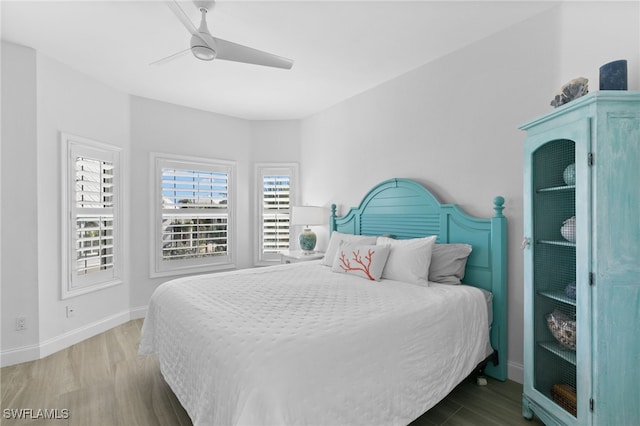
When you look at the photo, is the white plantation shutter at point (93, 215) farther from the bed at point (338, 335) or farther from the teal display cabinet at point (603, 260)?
the teal display cabinet at point (603, 260)

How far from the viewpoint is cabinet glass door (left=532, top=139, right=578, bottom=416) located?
1.67 metres

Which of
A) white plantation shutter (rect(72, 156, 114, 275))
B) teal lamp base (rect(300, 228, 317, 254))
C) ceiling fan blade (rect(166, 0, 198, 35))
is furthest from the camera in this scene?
teal lamp base (rect(300, 228, 317, 254))

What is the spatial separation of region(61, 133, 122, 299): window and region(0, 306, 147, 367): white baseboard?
383 mm

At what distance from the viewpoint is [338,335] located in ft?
4.63

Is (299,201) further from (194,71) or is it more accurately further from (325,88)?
(194,71)

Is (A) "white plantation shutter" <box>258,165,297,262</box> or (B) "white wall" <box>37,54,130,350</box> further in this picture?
(A) "white plantation shutter" <box>258,165,297,262</box>

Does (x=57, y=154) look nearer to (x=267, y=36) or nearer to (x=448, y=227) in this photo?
(x=267, y=36)

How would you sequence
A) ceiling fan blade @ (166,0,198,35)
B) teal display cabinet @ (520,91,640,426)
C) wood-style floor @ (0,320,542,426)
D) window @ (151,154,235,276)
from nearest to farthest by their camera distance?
teal display cabinet @ (520,91,640,426)
ceiling fan blade @ (166,0,198,35)
wood-style floor @ (0,320,542,426)
window @ (151,154,235,276)

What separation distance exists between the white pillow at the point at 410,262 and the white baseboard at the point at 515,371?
0.87 meters

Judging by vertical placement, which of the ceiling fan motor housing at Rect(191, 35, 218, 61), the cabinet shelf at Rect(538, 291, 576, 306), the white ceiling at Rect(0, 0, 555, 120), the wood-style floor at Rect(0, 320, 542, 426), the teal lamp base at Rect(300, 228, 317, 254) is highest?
the white ceiling at Rect(0, 0, 555, 120)

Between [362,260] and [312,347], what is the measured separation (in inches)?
53.2

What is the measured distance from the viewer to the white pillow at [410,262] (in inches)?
93.1

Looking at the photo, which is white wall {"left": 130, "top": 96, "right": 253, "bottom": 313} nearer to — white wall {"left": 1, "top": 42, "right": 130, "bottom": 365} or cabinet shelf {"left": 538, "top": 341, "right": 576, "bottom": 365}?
white wall {"left": 1, "top": 42, "right": 130, "bottom": 365}

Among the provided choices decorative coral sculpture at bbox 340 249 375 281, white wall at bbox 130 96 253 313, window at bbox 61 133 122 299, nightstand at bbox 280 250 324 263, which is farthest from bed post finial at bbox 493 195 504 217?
window at bbox 61 133 122 299
